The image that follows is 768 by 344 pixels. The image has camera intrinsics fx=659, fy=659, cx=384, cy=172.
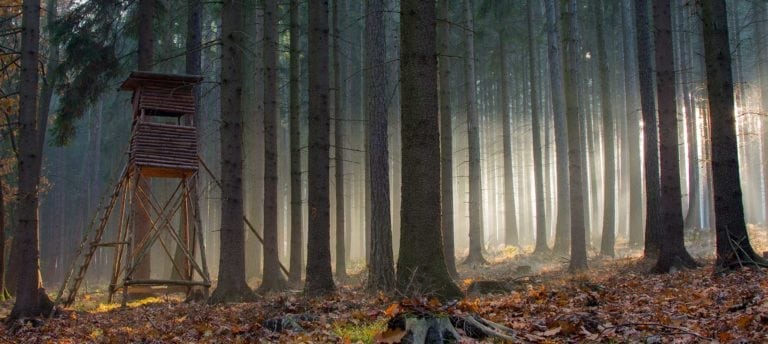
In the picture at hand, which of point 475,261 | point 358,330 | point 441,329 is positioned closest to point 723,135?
point 358,330

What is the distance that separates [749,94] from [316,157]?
39.0 meters

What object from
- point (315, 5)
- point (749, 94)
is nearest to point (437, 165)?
point (315, 5)

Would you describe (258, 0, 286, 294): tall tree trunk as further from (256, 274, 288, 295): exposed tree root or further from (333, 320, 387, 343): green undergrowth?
(333, 320, 387, 343): green undergrowth

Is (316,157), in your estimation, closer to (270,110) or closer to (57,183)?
(270,110)

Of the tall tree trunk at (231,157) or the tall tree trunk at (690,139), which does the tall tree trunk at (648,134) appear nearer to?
the tall tree trunk at (231,157)

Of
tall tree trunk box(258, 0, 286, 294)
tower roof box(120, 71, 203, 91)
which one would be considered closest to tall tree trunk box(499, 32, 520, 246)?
tall tree trunk box(258, 0, 286, 294)

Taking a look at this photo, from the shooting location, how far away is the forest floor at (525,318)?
220 inches

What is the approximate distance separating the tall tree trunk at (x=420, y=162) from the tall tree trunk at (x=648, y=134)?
8322 mm

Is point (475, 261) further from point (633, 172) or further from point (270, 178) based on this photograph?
point (270, 178)

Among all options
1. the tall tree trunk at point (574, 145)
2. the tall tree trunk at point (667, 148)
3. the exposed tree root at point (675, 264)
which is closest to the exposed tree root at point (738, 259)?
the exposed tree root at point (675, 264)

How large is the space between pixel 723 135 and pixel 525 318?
7.22 metres

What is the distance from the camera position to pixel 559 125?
1866 cm

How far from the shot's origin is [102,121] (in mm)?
46156

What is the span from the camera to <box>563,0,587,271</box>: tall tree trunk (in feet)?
55.6
